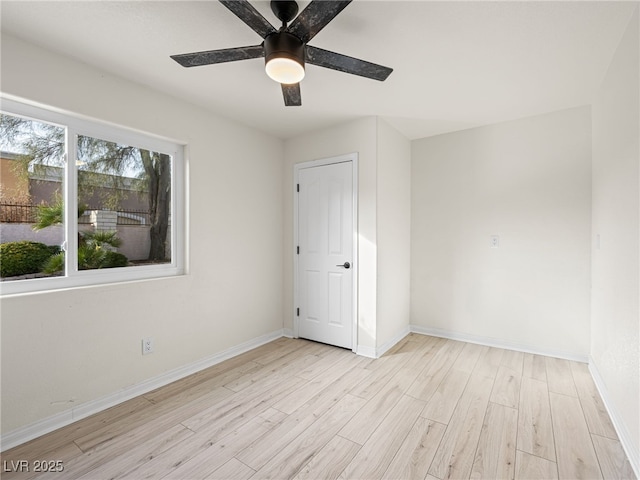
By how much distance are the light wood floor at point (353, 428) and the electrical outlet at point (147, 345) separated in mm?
333

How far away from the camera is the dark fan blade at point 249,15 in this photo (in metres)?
1.37

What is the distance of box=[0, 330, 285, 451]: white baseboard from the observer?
6.13 ft

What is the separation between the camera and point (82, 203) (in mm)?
2240

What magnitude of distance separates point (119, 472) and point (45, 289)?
49.2 inches

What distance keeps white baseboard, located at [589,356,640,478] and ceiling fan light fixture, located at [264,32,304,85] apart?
2.72m

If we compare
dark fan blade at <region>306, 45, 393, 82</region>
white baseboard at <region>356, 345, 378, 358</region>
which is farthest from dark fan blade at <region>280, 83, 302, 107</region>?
white baseboard at <region>356, 345, 378, 358</region>

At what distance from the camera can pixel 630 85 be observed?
6.00 ft

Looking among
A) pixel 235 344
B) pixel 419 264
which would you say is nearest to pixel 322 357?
pixel 235 344

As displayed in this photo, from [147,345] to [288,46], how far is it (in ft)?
7.91

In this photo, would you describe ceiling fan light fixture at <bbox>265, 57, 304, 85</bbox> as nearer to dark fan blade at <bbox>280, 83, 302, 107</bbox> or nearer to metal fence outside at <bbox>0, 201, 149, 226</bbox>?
dark fan blade at <bbox>280, 83, 302, 107</bbox>

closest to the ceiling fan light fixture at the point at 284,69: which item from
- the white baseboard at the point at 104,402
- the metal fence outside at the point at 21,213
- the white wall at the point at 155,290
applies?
the white wall at the point at 155,290

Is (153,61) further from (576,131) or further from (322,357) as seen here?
(576,131)

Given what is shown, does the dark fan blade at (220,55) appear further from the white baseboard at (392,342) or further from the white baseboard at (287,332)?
the white baseboard at (287,332)

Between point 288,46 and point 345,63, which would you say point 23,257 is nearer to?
point 288,46
